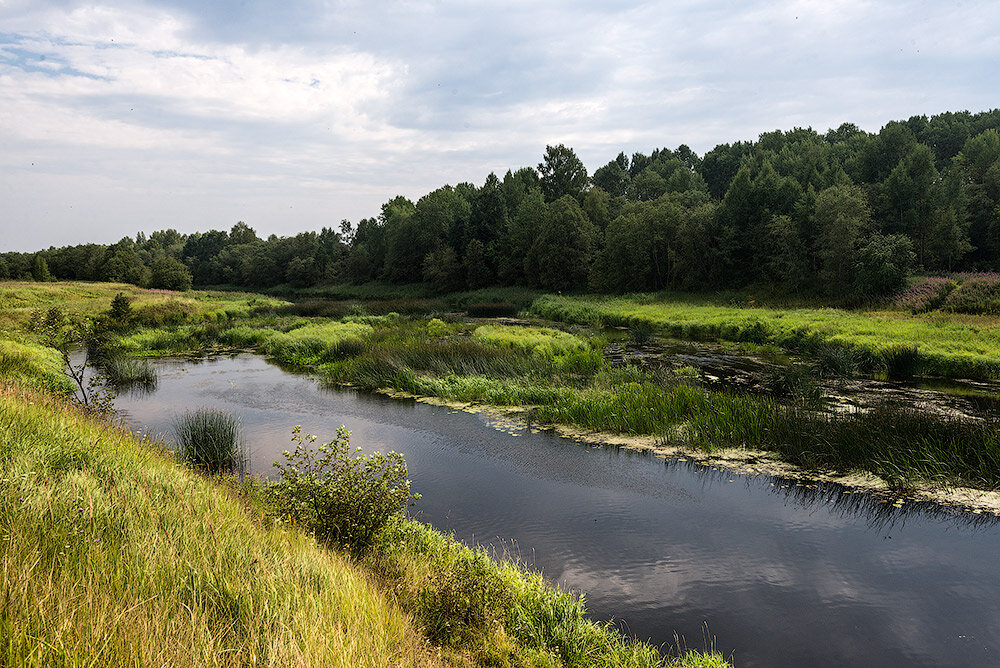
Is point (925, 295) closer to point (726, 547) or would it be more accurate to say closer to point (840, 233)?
point (840, 233)

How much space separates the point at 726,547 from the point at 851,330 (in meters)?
20.7

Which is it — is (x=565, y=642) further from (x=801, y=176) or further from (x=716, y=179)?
(x=716, y=179)

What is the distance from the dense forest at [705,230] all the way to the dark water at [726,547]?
3672 cm

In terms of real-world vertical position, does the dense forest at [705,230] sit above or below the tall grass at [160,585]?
above

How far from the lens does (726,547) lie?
835 centimetres

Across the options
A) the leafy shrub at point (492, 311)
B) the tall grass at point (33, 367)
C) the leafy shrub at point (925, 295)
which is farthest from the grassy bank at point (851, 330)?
the tall grass at point (33, 367)

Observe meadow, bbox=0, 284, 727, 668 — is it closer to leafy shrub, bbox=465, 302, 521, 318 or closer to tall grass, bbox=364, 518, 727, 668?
tall grass, bbox=364, 518, 727, 668

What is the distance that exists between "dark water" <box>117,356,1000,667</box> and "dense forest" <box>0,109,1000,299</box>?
36720mm

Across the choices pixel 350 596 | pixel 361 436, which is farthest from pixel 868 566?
pixel 361 436

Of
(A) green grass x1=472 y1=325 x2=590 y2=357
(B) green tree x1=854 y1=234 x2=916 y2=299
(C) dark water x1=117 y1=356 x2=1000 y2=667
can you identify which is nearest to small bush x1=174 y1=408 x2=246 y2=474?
(C) dark water x1=117 y1=356 x2=1000 y2=667

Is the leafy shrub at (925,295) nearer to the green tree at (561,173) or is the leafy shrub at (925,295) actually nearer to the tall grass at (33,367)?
the tall grass at (33,367)

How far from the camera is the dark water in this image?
6.39m

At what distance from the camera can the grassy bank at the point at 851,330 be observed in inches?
750

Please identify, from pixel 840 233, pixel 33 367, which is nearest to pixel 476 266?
pixel 840 233
